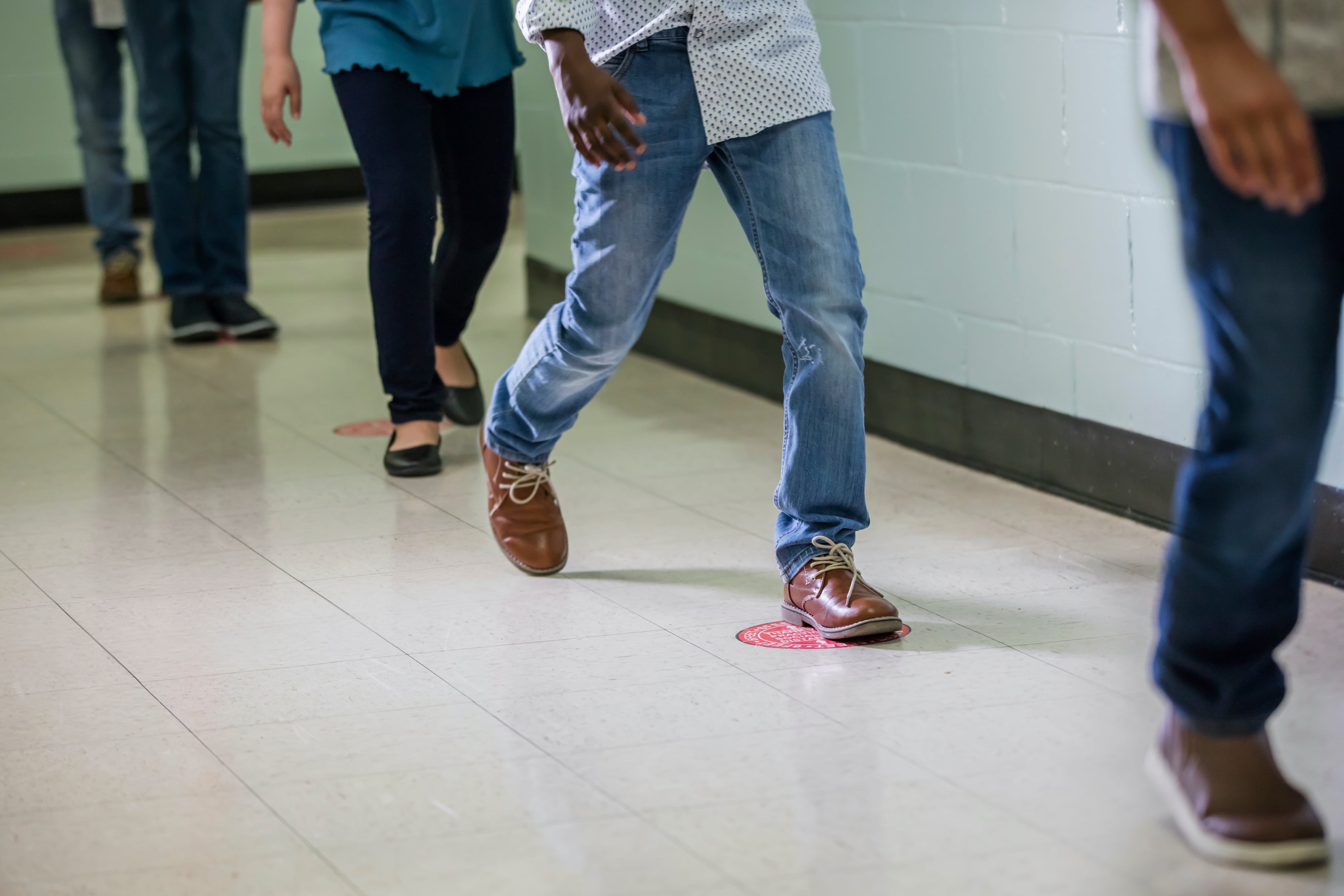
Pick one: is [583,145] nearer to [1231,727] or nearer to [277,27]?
[1231,727]

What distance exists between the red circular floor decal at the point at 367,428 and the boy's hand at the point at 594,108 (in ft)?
5.49

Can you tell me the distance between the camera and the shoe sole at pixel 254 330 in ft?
16.1

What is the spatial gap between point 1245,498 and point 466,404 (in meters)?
2.43

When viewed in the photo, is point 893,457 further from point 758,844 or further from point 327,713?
point 758,844

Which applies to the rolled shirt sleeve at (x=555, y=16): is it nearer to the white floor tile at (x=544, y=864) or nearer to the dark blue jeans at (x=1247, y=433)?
the dark blue jeans at (x=1247, y=433)

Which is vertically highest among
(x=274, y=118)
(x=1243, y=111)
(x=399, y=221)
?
(x=1243, y=111)

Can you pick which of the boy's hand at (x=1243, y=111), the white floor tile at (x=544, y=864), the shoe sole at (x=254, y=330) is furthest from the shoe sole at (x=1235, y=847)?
the shoe sole at (x=254, y=330)

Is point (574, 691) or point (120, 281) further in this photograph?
point (120, 281)

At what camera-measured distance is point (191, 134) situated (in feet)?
16.3

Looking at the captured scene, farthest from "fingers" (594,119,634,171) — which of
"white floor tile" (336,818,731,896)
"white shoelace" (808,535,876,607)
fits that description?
"white floor tile" (336,818,731,896)

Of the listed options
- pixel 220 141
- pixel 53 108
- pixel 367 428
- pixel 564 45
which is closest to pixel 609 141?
pixel 564 45

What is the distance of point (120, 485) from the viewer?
10.9ft

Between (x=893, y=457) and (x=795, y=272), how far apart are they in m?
1.25

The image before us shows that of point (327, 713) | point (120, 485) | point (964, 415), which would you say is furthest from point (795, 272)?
point (120, 485)
